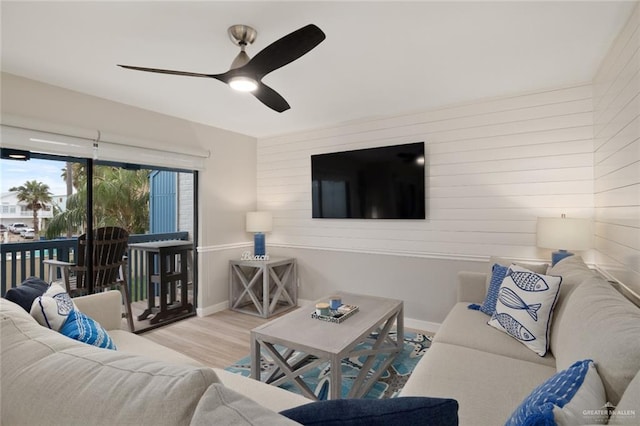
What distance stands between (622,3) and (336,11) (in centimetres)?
156

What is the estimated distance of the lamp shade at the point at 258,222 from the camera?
4328 mm

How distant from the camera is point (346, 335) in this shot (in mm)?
2115

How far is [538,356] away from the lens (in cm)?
175

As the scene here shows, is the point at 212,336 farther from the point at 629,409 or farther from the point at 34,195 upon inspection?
the point at 629,409

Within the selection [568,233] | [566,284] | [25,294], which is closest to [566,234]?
[568,233]

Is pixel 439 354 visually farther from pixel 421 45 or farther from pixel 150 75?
pixel 150 75

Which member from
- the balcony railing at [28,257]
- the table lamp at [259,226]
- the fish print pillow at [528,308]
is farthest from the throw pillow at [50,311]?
the table lamp at [259,226]

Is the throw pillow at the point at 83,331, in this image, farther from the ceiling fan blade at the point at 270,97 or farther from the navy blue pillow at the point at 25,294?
the ceiling fan blade at the point at 270,97

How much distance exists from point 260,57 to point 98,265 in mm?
2642

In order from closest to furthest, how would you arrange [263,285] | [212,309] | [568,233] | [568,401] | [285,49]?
[568,401] → [285,49] → [568,233] → [263,285] → [212,309]

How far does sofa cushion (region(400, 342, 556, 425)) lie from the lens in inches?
50.9

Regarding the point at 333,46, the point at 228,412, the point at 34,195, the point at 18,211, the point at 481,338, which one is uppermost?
the point at 333,46

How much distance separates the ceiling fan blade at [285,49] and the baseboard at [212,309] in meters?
3.09

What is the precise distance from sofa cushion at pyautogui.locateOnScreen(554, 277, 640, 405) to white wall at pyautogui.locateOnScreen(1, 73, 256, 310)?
11.8ft
